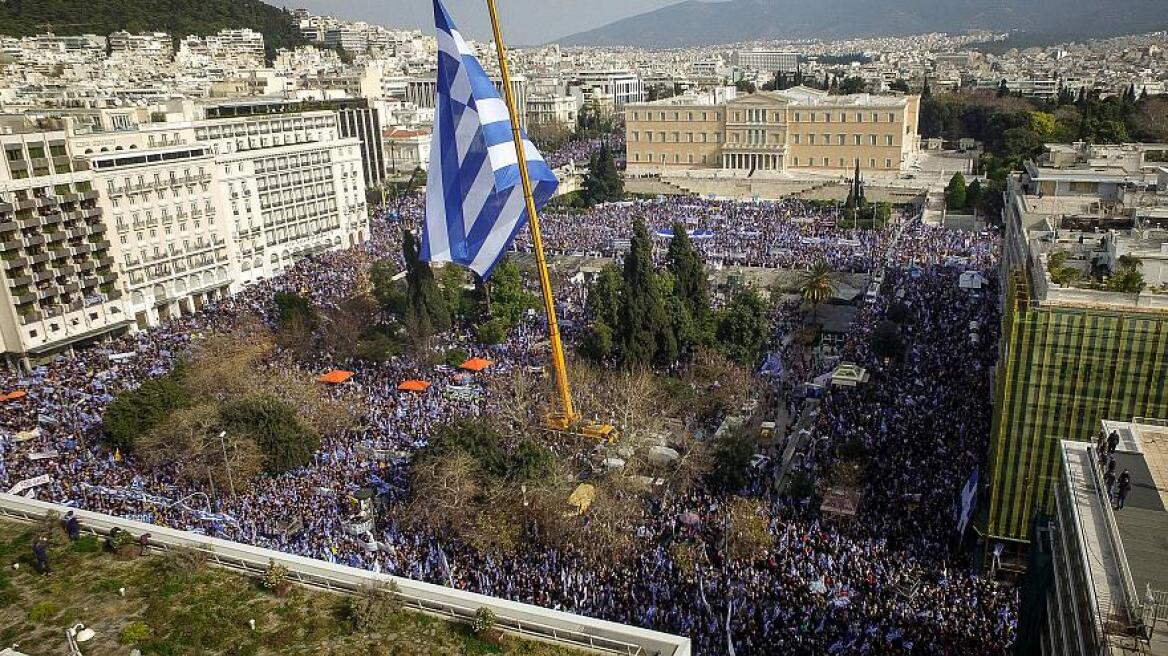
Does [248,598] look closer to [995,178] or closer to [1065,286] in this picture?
[1065,286]

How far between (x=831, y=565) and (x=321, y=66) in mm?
112526

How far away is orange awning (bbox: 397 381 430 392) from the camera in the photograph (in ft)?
97.2

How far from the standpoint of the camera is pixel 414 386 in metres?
29.7

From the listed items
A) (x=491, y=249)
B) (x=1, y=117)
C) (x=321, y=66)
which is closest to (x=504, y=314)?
(x=491, y=249)

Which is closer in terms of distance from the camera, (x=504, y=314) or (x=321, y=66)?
(x=504, y=314)

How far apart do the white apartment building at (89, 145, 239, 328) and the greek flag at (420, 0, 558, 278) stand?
26.4 metres

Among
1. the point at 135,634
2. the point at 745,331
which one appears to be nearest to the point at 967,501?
the point at 745,331

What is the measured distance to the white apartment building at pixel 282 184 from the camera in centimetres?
4803

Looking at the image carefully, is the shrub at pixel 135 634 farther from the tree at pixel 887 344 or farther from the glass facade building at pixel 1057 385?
the tree at pixel 887 344

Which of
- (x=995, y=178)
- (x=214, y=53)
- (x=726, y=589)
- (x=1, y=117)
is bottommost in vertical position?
(x=726, y=589)

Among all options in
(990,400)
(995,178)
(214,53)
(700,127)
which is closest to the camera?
(990,400)

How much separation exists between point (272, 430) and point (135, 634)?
13.3 m

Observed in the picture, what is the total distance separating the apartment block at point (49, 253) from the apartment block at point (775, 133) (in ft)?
158

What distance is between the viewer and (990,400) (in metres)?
25.7
